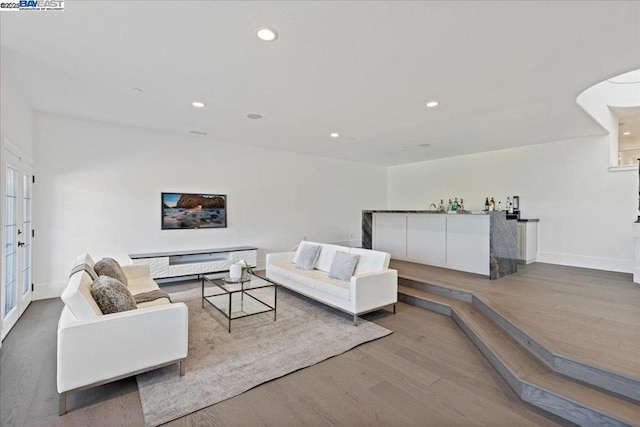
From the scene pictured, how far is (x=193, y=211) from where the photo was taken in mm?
5797

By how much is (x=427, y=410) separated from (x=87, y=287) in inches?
113

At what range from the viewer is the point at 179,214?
564 centimetres

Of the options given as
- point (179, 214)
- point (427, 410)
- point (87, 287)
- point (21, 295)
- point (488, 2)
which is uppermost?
point (488, 2)

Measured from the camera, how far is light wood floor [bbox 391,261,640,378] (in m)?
2.45

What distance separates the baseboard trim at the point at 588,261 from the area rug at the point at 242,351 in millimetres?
4789

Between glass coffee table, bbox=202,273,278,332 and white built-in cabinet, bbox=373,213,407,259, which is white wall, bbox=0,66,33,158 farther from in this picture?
white built-in cabinet, bbox=373,213,407,259

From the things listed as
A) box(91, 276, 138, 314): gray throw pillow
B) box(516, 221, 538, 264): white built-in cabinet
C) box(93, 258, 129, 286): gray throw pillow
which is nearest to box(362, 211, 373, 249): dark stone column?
box(516, 221, 538, 264): white built-in cabinet

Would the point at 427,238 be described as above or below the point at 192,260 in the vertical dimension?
above

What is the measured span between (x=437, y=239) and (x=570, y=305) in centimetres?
232

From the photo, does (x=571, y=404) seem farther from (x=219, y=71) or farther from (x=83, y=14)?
(x=83, y=14)

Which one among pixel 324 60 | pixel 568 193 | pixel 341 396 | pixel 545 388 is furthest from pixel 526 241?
pixel 324 60

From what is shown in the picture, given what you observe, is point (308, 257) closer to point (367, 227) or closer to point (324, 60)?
point (367, 227)

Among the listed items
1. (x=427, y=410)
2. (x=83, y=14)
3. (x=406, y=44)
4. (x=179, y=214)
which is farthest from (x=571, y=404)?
(x=179, y=214)

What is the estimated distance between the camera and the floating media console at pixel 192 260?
5.06 m
